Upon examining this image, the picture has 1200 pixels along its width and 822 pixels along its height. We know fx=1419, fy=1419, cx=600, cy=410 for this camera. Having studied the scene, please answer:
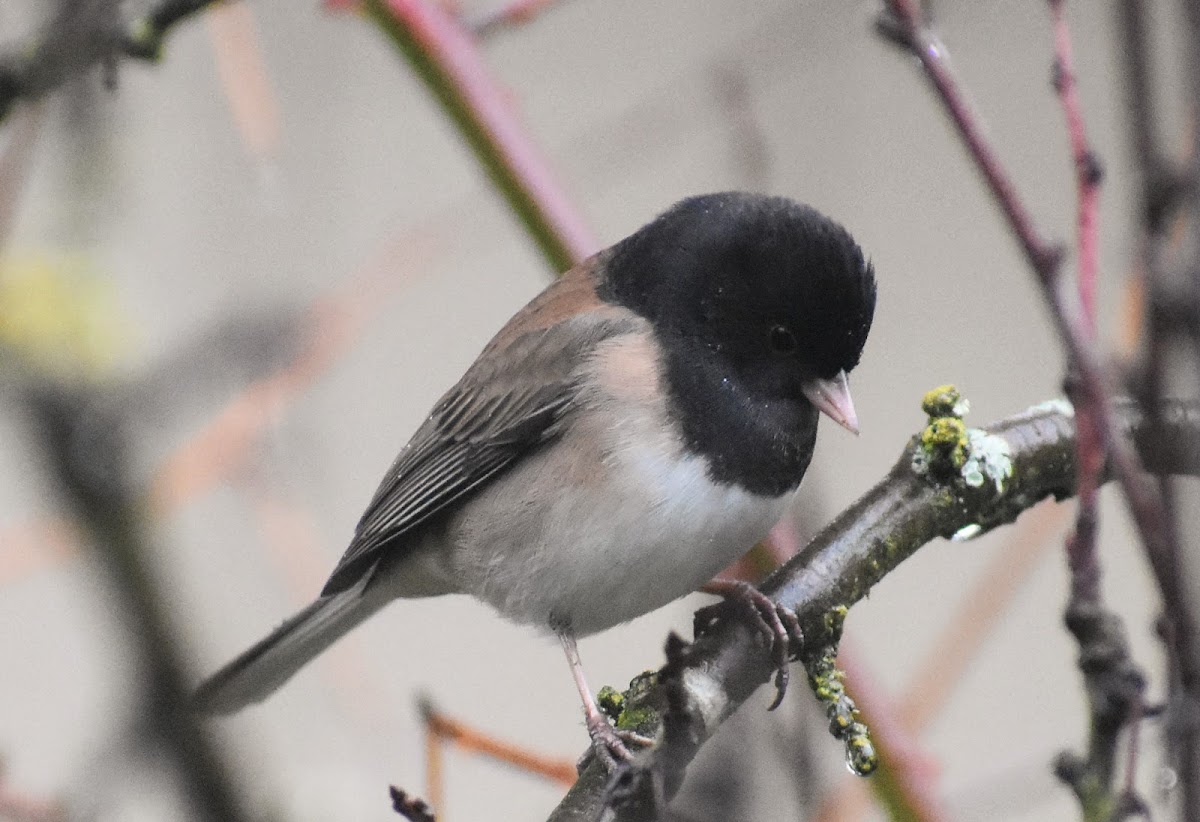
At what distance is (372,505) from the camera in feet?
8.66

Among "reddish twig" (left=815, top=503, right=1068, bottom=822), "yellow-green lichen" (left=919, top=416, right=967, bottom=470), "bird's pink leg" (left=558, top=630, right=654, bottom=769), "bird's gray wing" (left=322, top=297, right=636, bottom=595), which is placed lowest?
"reddish twig" (left=815, top=503, right=1068, bottom=822)

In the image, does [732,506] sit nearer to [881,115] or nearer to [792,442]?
[792,442]

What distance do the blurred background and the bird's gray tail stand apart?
162mm

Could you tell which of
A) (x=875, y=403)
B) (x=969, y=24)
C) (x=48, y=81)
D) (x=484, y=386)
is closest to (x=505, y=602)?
(x=484, y=386)

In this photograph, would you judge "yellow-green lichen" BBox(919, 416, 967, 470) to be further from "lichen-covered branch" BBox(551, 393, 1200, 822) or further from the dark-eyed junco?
the dark-eyed junco

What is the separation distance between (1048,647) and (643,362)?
7.63 ft

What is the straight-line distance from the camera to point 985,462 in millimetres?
1909

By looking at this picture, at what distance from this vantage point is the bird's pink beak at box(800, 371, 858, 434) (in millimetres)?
2189

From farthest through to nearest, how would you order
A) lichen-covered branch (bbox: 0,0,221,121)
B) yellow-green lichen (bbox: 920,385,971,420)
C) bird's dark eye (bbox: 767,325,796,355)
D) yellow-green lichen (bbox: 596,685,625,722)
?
bird's dark eye (bbox: 767,325,796,355) → yellow-green lichen (bbox: 920,385,971,420) → yellow-green lichen (bbox: 596,685,625,722) → lichen-covered branch (bbox: 0,0,221,121)

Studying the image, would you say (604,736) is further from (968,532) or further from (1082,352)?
(1082,352)

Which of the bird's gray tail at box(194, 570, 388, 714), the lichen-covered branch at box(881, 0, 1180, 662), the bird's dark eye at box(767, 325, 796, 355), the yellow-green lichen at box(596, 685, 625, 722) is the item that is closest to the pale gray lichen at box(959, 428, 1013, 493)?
the bird's dark eye at box(767, 325, 796, 355)

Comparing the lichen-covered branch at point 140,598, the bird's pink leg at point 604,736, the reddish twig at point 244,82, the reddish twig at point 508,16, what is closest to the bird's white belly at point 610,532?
the bird's pink leg at point 604,736

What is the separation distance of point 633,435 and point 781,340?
0.94ft

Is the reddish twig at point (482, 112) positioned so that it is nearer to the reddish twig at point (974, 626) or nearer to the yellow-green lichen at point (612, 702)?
the yellow-green lichen at point (612, 702)
